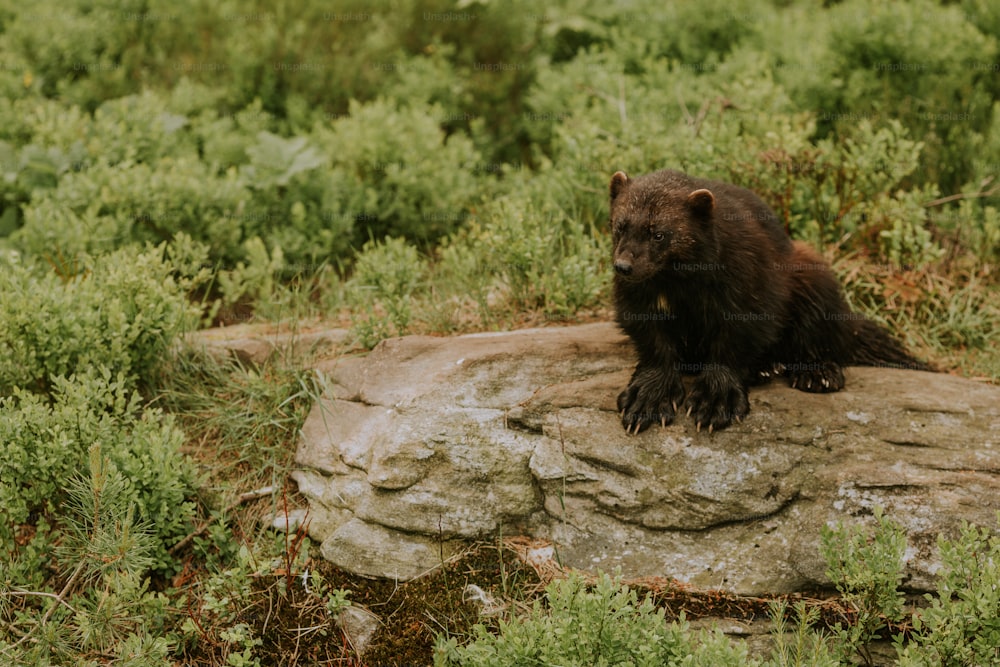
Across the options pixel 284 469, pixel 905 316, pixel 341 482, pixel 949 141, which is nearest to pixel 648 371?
pixel 341 482

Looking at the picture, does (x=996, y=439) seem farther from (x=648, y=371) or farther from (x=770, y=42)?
(x=770, y=42)

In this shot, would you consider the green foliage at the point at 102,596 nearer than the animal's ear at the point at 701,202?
Yes

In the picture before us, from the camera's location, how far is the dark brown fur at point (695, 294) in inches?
142

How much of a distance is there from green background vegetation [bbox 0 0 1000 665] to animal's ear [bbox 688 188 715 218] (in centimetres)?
117

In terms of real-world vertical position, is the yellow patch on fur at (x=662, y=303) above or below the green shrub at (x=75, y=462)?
above

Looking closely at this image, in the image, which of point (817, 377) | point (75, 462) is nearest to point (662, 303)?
point (817, 377)

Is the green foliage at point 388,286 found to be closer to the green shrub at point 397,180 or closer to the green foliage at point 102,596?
the green shrub at point 397,180

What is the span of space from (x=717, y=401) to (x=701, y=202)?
0.84 metres

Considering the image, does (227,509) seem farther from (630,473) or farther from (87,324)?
(630,473)

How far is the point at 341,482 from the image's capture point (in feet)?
12.7

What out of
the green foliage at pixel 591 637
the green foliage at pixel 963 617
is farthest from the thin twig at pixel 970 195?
the green foliage at pixel 591 637

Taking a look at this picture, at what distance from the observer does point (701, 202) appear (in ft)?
11.7

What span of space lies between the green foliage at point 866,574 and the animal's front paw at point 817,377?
91cm

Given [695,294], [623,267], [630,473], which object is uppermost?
[623,267]
